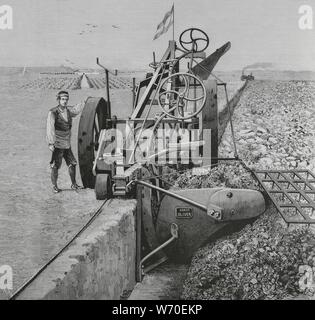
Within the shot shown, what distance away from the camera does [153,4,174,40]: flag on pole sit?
7102 mm

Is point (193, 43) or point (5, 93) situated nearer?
point (193, 43)

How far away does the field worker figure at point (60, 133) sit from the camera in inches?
273

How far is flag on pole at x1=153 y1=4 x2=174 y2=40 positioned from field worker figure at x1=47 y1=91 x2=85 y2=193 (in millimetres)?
1605

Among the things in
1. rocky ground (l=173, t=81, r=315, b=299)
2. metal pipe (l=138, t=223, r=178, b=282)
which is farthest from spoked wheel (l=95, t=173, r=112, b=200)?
rocky ground (l=173, t=81, r=315, b=299)

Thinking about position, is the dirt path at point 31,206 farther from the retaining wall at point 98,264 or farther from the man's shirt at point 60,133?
the man's shirt at point 60,133

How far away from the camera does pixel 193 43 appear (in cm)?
731

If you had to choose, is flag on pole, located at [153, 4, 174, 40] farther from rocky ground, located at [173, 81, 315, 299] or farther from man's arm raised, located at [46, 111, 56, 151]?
rocky ground, located at [173, 81, 315, 299]

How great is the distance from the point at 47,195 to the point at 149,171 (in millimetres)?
1502

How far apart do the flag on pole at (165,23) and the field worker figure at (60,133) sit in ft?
5.27

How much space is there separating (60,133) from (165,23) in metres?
2.33

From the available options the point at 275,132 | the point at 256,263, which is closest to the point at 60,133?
the point at 256,263

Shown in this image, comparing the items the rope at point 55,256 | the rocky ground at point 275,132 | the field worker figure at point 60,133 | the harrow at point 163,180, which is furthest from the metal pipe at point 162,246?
the rocky ground at point 275,132
